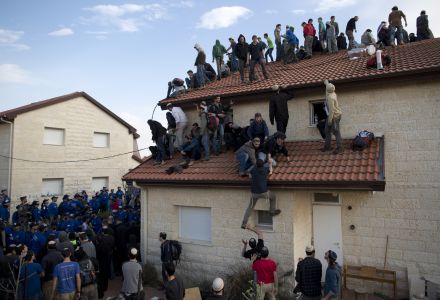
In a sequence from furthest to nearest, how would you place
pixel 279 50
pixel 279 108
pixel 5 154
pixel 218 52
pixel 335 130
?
pixel 5 154 < pixel 279 50 < pixel 218 52 < pixel 279 108 < pixel 335 130

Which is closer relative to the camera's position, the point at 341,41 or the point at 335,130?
the point at 335,130

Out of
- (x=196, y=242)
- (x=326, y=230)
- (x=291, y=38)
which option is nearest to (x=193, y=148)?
(x=196, y=242)

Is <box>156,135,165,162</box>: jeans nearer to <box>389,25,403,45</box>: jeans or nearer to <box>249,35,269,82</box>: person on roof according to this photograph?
<box>249,35,269,82</box>: person on roof

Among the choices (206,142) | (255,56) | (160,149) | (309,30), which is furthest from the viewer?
(309,30)

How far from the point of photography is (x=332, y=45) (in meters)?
16.9

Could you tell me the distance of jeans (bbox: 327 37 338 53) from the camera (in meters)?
16.9

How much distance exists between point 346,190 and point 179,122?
674 cm

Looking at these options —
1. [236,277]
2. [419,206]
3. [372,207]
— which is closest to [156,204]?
[236,277]

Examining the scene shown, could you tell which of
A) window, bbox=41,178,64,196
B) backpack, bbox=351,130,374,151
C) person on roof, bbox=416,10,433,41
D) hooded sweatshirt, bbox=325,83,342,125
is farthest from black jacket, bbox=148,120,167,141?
person on roof, bbox=416,10,433,41

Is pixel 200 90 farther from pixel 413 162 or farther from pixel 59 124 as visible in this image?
pixel 59 124

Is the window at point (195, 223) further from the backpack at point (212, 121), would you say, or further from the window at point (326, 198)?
the window at point (326, 198)

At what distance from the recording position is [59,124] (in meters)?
21.9

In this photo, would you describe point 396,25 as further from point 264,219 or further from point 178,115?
point 264,219

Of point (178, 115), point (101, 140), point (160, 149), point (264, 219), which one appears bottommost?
point (264, 219)
